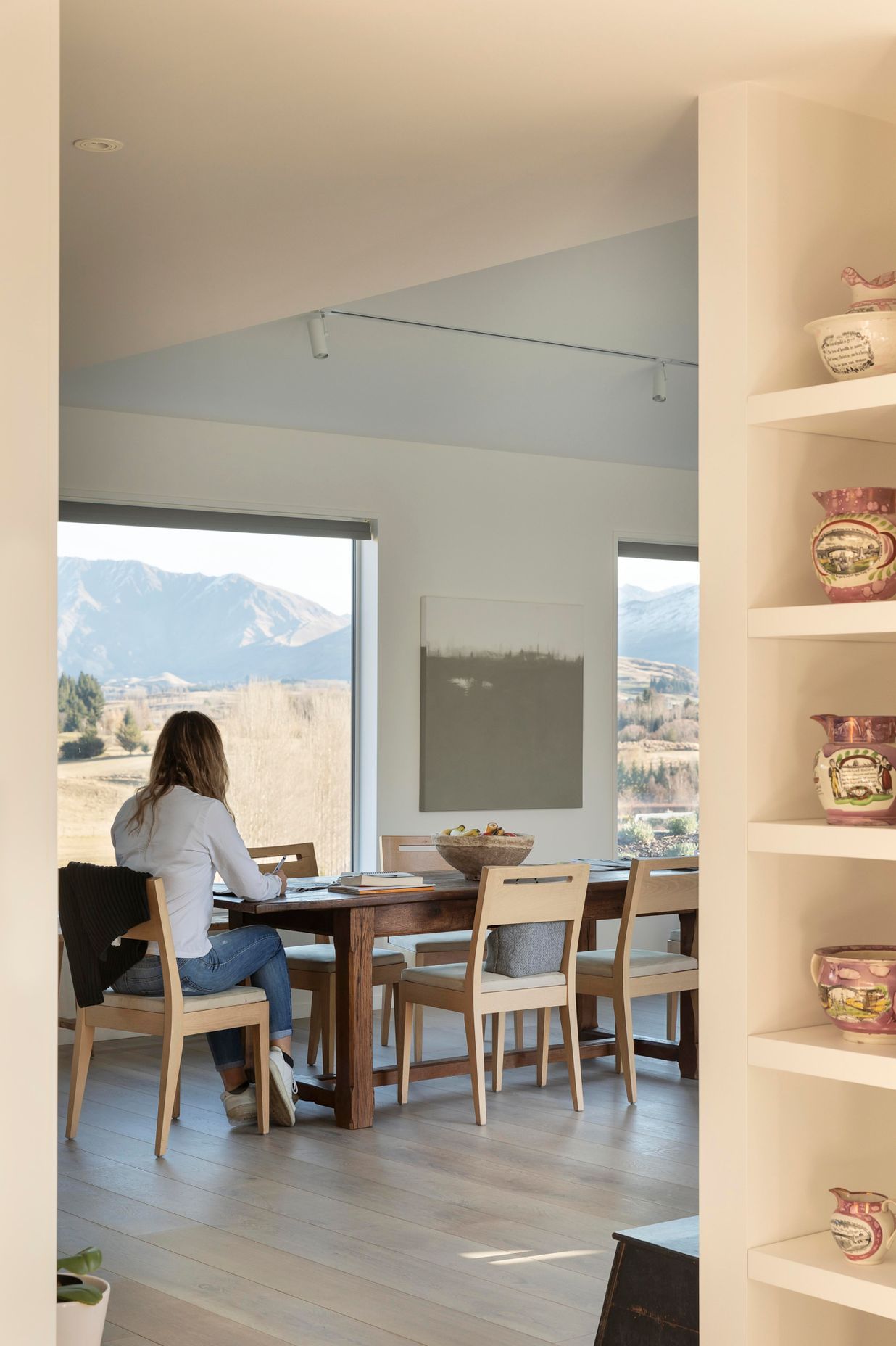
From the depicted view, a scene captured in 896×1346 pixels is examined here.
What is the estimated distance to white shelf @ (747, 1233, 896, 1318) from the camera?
8.20ft

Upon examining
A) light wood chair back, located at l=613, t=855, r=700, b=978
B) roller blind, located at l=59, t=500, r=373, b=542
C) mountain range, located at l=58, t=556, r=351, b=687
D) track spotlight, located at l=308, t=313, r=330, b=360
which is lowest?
light wood chair back, located at l=613, t=855, r=700, b=978

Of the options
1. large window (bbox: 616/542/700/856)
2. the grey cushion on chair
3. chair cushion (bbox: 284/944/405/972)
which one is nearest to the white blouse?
chair cushion (bbox: 284/944/405/972)

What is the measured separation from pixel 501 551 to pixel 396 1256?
442 cm

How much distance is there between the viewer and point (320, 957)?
18.6 ft

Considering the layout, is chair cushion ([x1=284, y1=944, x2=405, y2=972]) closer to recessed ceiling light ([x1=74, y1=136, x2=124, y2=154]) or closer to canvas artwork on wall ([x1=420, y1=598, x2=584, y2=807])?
canvas artwork on wall ([x1=420, y1=598, x2=584, y2=807])

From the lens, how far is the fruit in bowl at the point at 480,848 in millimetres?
5676

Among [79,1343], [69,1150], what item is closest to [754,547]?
[79,1343]

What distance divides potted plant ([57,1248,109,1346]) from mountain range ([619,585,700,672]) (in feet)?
19.5

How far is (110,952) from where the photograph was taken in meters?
4.82

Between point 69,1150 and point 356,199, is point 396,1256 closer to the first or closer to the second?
point 69,1150

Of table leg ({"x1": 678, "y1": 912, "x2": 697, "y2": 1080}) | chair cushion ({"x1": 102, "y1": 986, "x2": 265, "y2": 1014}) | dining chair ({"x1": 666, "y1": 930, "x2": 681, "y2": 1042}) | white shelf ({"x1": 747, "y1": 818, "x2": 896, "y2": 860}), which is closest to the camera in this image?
white shelf ({"x1": 747, "y1": 818, "x2": 896, "y2": 860})

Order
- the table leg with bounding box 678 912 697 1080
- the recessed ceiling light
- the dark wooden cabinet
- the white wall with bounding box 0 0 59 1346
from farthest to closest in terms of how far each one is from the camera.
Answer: the table leg with bounding box 678 912 697 1080, the recessed ceiling light, the dark wooden cabinet, the white wall with bounding box 0 0 59 1346

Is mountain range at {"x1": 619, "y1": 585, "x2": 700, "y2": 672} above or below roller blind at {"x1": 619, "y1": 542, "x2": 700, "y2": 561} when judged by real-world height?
below

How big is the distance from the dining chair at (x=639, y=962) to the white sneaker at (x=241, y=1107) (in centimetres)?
133
